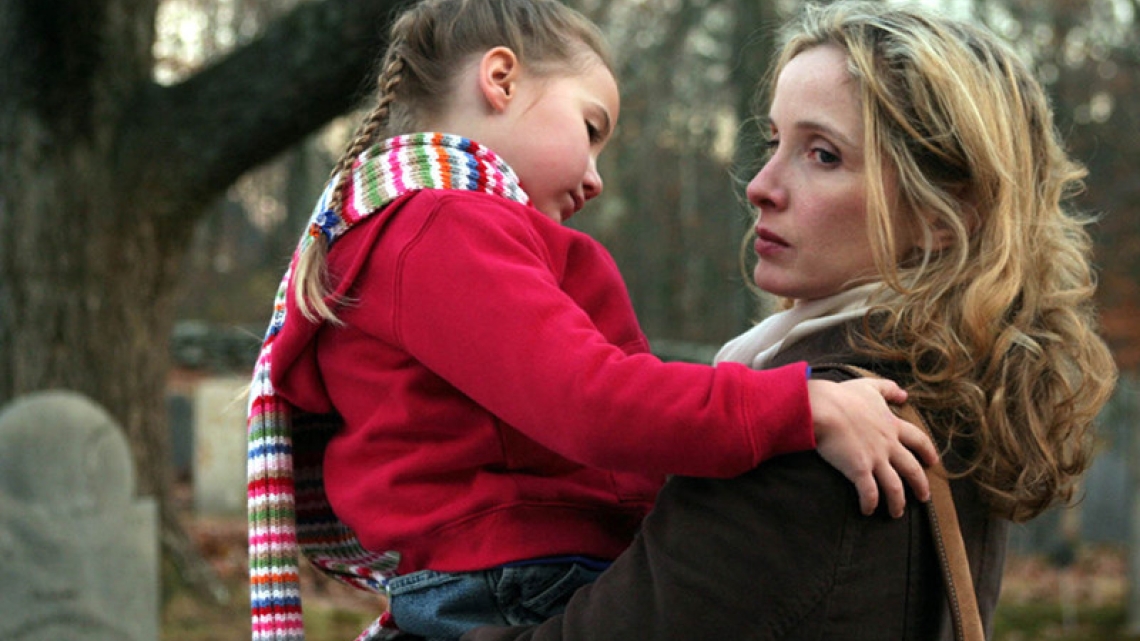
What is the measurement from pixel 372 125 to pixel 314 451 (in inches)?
20.5

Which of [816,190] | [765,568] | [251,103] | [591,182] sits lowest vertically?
[251,103]

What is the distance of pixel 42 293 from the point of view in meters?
6.70

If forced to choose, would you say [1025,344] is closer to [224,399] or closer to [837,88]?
[837,88]

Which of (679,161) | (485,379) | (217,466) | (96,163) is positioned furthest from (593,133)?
(679,161)

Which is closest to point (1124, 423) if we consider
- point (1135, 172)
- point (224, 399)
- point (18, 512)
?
point (1135, 172)

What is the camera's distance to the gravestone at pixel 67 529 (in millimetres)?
5020

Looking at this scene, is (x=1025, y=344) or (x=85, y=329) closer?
(x=1025, y=344)

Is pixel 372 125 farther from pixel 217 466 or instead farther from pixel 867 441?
pixel 217 466

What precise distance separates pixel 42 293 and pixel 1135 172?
31.3 feet

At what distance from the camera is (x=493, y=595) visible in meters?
1.91

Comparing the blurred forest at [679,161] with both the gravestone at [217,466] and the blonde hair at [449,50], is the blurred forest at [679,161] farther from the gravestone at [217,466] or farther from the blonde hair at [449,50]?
the blonde hair at [449,50]

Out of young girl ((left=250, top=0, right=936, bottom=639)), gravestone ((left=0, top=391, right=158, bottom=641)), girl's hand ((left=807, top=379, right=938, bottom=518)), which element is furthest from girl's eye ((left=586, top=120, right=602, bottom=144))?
gravestone ((left=0, top=391, right=158, bottom=641))

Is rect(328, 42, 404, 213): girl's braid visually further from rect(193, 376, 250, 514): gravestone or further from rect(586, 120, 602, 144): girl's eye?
rect(193, 376, 250, 514): gravestone

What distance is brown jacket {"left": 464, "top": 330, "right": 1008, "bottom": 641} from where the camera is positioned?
167 cm
